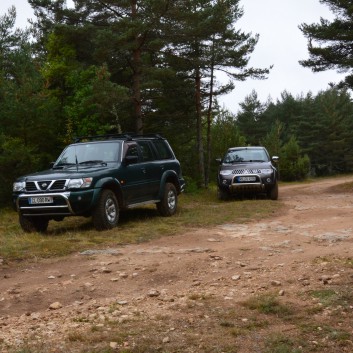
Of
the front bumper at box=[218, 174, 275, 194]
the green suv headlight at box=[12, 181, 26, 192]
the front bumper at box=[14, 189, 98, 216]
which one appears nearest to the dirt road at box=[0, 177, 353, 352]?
the front bumper at box=[14, 189, 98, 216]

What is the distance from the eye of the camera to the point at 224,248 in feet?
24.0

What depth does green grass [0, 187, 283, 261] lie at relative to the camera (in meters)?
7.65

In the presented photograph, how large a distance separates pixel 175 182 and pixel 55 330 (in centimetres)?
820

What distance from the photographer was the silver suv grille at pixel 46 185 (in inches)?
354

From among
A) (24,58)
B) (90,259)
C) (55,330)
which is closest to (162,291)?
(55,330)

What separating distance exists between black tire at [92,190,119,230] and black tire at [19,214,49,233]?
1.25 metres

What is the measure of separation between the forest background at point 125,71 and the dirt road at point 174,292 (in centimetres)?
810

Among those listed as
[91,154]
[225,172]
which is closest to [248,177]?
[225,172]

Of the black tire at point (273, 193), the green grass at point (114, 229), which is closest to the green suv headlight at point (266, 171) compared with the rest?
the black tire at point (273, 193)

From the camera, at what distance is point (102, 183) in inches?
363

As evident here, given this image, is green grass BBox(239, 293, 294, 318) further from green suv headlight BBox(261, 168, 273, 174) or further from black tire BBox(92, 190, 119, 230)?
green suv headlight BBox(261, 168, 273, 174)

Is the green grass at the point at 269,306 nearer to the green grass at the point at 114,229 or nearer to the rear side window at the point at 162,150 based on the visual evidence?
the green grass at the point at 114,229

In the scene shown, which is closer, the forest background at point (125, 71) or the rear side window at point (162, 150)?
the rear side window at point (162, 150)

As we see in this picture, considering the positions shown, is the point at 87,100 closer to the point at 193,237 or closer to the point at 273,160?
the point at 273,160
